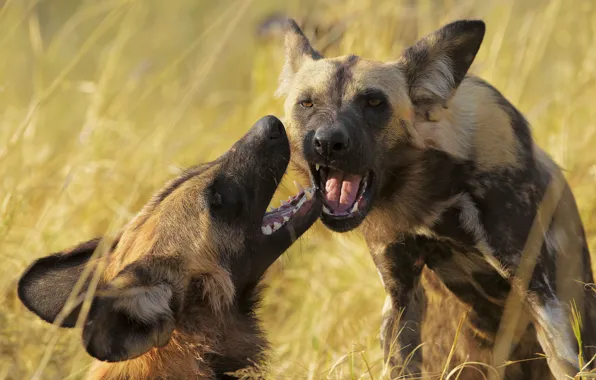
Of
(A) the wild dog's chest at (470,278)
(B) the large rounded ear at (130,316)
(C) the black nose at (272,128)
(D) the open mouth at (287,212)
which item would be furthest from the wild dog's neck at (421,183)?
(B) the large rounded ear at (130,316)

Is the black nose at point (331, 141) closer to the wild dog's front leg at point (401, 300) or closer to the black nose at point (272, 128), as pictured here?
the black nose at point (272, 128)

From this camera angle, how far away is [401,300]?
3.71 meters

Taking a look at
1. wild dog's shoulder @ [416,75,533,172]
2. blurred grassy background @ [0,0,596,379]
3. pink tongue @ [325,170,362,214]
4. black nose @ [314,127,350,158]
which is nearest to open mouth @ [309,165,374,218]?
pink tongue @ [325,170,362,214]

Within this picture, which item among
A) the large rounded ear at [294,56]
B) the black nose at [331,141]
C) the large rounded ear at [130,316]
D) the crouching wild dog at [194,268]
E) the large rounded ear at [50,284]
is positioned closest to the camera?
the large rounded ear at [130,316]

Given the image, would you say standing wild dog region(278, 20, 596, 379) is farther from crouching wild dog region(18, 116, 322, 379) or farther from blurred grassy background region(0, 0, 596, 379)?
blurred grassy background region(0, 0, 596, 379)

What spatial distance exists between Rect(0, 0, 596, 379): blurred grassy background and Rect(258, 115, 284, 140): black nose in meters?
0.28

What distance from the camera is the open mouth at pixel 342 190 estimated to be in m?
3.35

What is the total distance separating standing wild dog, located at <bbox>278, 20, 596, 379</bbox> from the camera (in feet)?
11.0

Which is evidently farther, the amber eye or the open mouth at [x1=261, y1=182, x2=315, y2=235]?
the amber eye

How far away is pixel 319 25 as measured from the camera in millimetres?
5531

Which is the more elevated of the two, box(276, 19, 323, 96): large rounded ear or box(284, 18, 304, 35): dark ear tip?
box(284, 18, 304, 35): dark ear tip

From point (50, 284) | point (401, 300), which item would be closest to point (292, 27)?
point (401, 300)

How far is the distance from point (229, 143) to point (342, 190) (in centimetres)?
220

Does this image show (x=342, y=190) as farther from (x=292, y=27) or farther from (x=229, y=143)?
(x=229, y=143)
